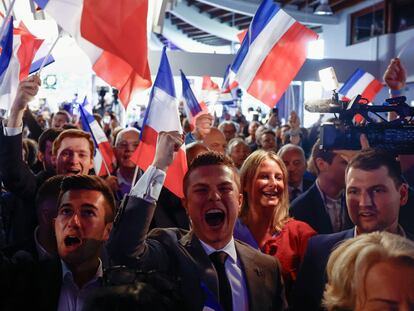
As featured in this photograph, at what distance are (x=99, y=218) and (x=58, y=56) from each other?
3.48 m

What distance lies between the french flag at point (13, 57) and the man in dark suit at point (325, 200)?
197cm

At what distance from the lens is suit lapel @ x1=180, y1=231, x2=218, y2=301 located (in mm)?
2289

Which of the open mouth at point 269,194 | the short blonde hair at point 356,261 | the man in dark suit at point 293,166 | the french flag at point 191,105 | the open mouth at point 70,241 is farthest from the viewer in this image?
the french flag at point 191,105

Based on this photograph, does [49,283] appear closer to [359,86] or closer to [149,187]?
[149,187]

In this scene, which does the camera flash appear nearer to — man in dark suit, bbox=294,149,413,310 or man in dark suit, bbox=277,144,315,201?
man in dark suit, bbox=277,144,315,201

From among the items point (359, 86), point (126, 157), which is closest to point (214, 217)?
point (126, 157)

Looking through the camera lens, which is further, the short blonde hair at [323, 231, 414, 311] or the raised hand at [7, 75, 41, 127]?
the raised hand at [7, 75, 41, 127]

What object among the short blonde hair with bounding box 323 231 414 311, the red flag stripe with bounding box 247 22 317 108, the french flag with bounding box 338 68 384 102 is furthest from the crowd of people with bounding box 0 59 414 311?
the french flag with bounding box 338 68 384 102

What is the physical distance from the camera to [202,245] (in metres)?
2.44

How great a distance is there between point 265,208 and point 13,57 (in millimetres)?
1882

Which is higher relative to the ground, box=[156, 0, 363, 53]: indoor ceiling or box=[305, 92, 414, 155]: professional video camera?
box=[156, 0, 363, 53]: indoor ceiling

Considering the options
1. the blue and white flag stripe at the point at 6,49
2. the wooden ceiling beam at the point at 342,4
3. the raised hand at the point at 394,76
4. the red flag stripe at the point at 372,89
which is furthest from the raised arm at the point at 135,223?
the wooden ceiling beam at the point at 342,4

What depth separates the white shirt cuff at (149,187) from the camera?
229 centimetres

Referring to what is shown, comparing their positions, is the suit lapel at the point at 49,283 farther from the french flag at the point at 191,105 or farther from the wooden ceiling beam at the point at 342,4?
the wooden ceiling beam at the point at 342,4
